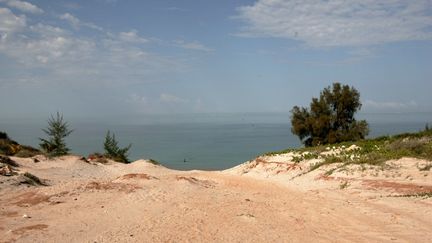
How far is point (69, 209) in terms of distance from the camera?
12.9 metres

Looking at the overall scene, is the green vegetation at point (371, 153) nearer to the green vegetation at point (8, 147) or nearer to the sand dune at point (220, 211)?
the sand dune at point (220, 211)

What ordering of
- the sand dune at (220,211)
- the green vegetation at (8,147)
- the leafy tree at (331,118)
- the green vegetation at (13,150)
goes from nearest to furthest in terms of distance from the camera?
Result: the sand dune at (220,211)
the green vegetation at (13,150)
the green vegetation at (8,147)
the leafy tree at (331,118)

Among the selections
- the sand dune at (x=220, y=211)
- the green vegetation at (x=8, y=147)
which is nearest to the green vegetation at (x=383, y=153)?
the sand dune at (x=220, y=211)

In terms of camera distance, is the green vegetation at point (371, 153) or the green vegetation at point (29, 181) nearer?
the green vegetation at point (29, 181)

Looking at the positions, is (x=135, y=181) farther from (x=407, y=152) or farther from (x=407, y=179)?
(x=407, y=152)

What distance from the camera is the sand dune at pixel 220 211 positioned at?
10508 mm

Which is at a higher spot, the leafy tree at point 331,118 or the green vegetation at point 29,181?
the leafy tree at point 331,118

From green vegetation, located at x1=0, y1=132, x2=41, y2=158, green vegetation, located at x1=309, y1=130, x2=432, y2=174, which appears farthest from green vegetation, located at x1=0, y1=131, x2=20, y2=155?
green vegetation, located at x1=309, y1=130, x2=432, y2=174

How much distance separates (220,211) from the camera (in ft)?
42.9

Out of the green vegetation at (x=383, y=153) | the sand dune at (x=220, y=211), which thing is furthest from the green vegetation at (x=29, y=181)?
the green vegetation at (x=383, y=153)

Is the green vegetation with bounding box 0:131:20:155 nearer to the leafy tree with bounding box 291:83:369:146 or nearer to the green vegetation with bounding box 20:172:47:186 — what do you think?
the green vegetation with bounding box 20:172:47:186

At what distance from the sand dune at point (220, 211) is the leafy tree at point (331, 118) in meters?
24.3

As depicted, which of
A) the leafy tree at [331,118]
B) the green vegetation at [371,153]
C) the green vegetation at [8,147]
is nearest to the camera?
the green vegetation at [371,153]

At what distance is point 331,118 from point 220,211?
34.7 m
